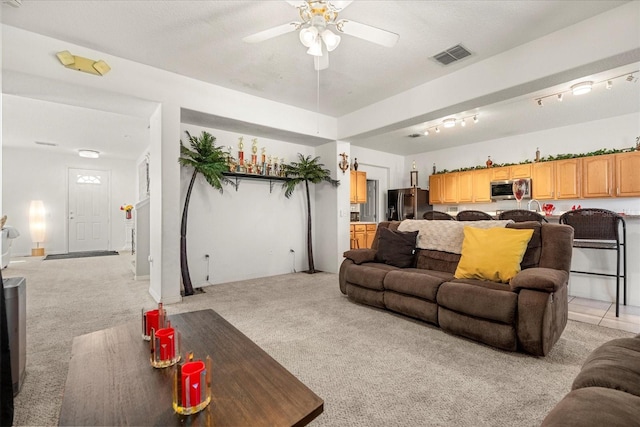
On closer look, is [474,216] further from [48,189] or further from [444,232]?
[48,189]

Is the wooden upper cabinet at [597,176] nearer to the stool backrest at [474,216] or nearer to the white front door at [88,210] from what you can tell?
the stool backrest at [474,216]

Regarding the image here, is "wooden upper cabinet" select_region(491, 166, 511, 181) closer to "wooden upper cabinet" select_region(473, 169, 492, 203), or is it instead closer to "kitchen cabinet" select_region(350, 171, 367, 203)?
"wooden upper cabinet" select_region(473, 169, 492, 203)

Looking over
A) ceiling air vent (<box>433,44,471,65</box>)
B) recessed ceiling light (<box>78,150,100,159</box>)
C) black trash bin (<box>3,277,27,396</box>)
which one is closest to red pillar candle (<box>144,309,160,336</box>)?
black trash bin (<box>3,277,27,396</box>)

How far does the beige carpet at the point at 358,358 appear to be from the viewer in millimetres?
1576

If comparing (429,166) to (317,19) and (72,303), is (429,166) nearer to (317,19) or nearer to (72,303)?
(317,19)

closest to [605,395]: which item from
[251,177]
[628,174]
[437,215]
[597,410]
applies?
[597,410]

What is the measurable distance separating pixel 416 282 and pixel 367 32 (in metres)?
2.17

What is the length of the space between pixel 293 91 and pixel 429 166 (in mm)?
4645

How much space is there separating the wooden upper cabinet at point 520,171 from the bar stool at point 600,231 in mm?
2380

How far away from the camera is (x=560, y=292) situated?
227 centimetres

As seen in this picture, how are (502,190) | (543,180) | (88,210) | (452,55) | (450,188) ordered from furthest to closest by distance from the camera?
(88,210) < (450,188) < (502,190) < (543,180) < (452,55)

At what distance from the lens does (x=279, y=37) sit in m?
2.85

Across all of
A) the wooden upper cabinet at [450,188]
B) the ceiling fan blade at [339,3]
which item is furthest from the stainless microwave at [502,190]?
the ceiling fan blade at [339,3]

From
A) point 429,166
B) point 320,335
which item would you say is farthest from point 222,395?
point 429,166
